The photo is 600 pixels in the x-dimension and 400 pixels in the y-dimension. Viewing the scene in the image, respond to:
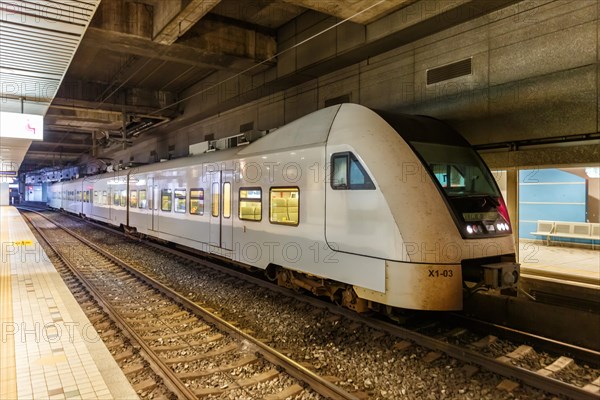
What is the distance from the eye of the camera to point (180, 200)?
1190cm

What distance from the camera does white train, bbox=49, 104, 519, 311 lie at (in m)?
5.39

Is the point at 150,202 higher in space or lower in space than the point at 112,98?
lower

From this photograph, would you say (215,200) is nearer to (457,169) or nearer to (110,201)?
(457,169)

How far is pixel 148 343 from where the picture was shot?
237 inches

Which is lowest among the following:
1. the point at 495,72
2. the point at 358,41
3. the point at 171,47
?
the point at 495,72

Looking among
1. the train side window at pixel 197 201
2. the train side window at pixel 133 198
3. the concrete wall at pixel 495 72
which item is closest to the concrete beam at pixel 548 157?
the concrete wall at pixel 495 72

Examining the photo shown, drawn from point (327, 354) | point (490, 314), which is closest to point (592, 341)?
point (490, 314)

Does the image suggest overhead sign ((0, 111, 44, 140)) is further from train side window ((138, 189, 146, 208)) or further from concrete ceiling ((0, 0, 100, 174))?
train side window ((138, 189, 146, 208))

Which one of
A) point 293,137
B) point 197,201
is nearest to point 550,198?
point 293,137

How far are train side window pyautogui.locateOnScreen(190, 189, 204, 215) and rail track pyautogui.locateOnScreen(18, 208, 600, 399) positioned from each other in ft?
16.2

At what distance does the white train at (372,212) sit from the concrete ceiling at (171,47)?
11.2 ft

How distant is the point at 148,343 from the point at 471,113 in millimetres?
7531

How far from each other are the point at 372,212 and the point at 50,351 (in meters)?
4.47

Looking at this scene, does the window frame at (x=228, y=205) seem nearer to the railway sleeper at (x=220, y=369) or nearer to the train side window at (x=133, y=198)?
the railway sleeper at (x=220, y=369)
